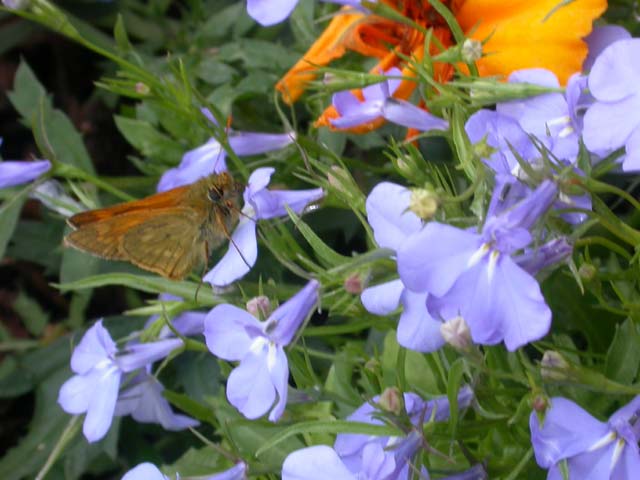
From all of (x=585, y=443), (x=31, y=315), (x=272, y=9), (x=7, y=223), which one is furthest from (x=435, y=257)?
(x=31, y=315)

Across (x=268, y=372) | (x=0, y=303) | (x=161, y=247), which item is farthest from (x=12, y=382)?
(x=268, y=372)

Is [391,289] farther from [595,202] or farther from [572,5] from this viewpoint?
[572,5]

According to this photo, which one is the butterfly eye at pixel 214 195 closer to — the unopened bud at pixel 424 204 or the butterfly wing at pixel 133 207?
the butterfly wing at pixel 133 207

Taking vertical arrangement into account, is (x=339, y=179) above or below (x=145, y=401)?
above

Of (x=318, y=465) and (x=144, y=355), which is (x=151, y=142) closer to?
(x=144, y=355)

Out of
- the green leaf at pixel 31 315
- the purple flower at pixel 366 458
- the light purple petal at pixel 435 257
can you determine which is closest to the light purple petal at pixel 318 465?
the purple flower at pixel 366 458

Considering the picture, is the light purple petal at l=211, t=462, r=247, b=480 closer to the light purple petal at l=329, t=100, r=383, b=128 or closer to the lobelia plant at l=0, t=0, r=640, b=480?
the lobelia plant at l=0, t=0, r=640, b=480
